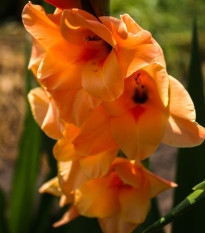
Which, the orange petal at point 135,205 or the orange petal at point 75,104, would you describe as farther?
the orange petal at point 135,205

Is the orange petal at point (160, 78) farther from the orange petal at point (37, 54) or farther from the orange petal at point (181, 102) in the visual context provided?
the orange petal at point (37, 54)

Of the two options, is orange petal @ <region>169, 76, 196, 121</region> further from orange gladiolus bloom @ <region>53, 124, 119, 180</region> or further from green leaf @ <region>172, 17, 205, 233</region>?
green leaf @ <region>172, 17, 205, 233</region>

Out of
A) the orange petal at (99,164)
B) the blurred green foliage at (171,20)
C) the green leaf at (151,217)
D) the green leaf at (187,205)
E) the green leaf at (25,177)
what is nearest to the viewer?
the green leaf at (187,205)

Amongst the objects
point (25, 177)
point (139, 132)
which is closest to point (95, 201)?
point (139, 132)

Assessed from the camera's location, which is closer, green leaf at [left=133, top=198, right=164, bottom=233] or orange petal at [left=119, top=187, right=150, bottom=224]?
orange petal at [left=119, top=187, right=150, bottom=224]

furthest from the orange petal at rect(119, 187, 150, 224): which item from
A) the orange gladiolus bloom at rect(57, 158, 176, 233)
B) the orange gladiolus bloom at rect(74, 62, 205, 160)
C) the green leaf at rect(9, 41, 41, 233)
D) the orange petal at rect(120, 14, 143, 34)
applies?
the green leaf at rect(9, 41, 41, 233)

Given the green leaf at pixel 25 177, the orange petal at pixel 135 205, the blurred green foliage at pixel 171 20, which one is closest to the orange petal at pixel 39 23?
the orange petal at pixel 135 205

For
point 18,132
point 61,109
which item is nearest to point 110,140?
point 61,109
